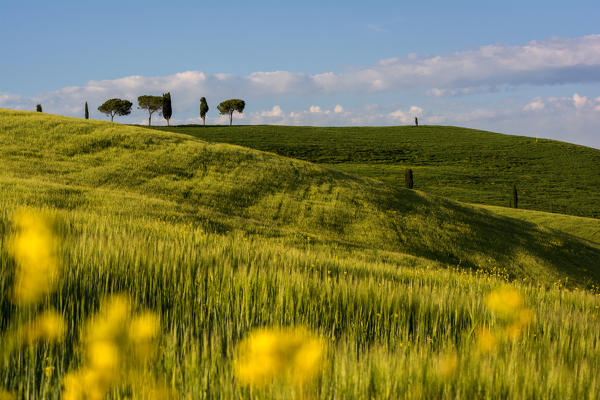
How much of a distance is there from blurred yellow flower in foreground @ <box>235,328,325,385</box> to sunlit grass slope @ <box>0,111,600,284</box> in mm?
15979

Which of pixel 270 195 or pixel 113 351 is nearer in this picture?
pixel 113 351

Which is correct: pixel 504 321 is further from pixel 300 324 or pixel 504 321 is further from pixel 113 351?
pixel 113 351

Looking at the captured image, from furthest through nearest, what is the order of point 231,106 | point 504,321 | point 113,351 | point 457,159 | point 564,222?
1. point 231,106
2. point 457,159
3. point 564,222
4. point 504,321
5. point 113,351

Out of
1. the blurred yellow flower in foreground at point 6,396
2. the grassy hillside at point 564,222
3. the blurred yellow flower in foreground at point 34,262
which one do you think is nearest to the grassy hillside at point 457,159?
the grassy hillside at point 564,222

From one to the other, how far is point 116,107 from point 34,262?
135m

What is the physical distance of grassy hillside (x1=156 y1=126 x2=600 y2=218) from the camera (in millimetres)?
67000

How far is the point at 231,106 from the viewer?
458 ft

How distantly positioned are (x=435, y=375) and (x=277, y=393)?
671 mm

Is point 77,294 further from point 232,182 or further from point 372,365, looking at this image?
point 232,182

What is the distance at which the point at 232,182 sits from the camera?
25781 mm

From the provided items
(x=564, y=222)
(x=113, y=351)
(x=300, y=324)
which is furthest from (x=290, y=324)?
(x=564, y=222)

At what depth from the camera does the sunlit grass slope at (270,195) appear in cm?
2252

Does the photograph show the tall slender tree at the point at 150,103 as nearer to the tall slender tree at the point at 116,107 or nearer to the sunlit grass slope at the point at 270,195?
the tall slender tree at the point at 116,107

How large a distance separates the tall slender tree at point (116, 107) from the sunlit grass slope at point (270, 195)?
9843 centimetres
